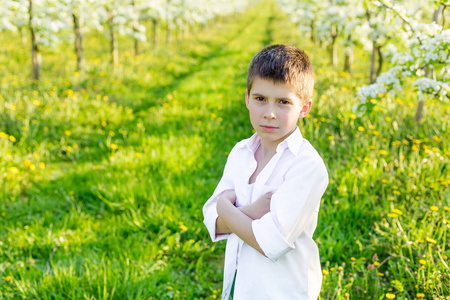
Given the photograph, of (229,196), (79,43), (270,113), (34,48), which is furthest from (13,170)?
(79,43)

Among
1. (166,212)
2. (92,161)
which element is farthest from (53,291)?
(92,161)

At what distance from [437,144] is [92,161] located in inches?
173

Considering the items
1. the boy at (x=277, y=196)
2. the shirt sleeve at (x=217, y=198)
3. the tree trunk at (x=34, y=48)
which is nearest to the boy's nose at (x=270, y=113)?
the boy at (x=277, y=196)

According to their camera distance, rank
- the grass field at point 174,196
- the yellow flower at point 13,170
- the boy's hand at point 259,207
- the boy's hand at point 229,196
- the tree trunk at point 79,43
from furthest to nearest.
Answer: the tree trunk at point 79,43 → the yellow flower at point 13,170 → the grass field at point 174,196 → the boy's hand at point 229,196 → the boy's hand at point 259,207

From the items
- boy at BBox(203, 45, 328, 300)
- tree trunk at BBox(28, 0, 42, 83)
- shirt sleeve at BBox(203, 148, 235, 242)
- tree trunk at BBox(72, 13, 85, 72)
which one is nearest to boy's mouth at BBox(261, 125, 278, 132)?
boy at BBox(203, 45, 328, 300)

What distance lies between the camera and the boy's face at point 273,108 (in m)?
1.46

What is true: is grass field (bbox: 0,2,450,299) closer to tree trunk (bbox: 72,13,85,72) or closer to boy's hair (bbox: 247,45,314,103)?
boy's hair (bbox: 247,45,314,103)

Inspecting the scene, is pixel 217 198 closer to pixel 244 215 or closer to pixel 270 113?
pixel 244 215

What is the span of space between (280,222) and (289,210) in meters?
0.06

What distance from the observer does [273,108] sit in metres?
1.46

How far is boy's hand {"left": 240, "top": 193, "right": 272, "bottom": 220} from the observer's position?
1481mm

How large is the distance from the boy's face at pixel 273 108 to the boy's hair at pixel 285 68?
2cm

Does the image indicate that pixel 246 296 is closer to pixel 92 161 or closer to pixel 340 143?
pixel 340 143

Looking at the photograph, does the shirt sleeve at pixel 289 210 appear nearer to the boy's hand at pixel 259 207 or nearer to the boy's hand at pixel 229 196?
the boy's hand at pixel 259 207
